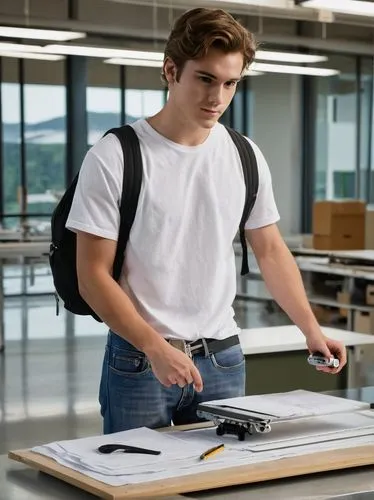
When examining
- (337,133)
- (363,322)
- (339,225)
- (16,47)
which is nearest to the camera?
(16,47)

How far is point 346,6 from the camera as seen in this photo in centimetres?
739

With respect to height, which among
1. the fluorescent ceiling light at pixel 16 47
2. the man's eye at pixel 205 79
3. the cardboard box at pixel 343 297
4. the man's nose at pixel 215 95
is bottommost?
the cardboard box at pixel 343 297

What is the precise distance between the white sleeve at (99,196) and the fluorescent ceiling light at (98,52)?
17.6ft

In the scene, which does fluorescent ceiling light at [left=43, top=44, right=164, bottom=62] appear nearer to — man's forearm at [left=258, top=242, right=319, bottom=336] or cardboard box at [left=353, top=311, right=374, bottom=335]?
cardboard box at [left=353, top=311, right=374, bottom=335]

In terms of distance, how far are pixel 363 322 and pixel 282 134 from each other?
5.41ft

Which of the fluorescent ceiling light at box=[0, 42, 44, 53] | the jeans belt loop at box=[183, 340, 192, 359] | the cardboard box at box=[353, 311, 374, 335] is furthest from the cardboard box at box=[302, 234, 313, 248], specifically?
the jeans belt loop at box=[183, 340, 192, 359]

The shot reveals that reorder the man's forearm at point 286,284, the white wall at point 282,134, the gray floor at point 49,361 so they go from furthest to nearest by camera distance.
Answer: the white wall at point 282,134, the gray floor at point 49,361, the man's forearm at point 286,284

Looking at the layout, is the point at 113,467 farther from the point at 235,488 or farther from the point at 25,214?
the point at 25,214

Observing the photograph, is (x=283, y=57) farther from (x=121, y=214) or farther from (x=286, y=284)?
(x=121, y=214)

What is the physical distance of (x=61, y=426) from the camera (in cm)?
602

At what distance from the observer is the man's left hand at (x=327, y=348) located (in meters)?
2.11

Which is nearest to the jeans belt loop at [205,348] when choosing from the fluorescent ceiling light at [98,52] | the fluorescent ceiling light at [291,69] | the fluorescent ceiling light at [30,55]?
the fluorescent ceiling light at [30,55]

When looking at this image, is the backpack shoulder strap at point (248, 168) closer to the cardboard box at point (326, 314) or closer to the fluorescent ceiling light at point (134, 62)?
the fluorescent ceiling light at point (134, 62)

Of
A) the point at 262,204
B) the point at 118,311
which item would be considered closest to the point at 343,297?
the point at 262,204
